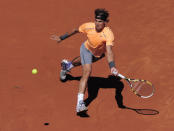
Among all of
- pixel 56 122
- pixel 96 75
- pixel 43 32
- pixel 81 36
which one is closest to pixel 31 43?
pixel 43 32

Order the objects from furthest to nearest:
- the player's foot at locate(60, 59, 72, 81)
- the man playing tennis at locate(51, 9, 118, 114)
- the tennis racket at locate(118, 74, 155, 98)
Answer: the player's foot at locate(60, 59, 72, 81) < the tennis racket at locate(118, 74, 155, 98) < the man playing tennis at locate(51, 9, 118, 114)

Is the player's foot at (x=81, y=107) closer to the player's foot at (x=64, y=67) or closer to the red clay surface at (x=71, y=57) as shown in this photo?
the red clay surface at (x=71, y=57)

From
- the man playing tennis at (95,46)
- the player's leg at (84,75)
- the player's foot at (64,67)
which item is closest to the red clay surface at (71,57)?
the player's foot at (64,67)

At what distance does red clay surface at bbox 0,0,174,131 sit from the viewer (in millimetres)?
8227

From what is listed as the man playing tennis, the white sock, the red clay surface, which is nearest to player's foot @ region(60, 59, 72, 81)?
the red clay surface

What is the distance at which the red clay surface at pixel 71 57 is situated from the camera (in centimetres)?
823

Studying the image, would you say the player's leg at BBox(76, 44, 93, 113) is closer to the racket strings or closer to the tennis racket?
the tennis racket

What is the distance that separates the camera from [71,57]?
34.4 ft

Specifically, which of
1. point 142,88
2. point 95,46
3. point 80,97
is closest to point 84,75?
point 80,97

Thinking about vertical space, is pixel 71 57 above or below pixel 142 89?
above

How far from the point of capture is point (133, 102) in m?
8.75

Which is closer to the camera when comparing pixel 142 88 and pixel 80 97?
pixel 80 97

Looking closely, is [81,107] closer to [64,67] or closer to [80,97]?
[80,97]

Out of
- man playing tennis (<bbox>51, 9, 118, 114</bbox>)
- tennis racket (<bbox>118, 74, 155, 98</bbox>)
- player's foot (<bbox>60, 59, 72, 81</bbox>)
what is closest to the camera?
man playing tennis (<bbox>51, 9, 118, 114</bbox>)
